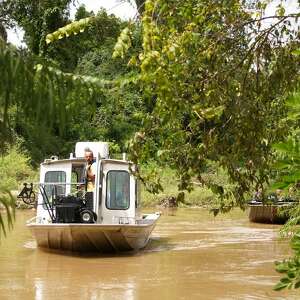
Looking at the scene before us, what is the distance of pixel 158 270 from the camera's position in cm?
1173

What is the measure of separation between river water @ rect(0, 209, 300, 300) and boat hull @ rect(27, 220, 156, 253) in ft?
0.64

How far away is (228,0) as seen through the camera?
19.6ft

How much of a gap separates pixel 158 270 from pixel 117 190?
2.31 meters

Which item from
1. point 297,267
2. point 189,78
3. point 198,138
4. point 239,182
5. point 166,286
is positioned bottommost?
point 166,286

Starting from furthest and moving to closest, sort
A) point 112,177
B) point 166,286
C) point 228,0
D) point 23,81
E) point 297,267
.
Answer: point 112,177
point 166,286
point 228,0
point 297,267
point 23,81

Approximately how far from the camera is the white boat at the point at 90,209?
12586 mm

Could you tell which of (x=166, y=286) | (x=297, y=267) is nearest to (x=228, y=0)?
(x=297, y=267)

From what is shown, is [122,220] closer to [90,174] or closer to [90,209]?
[90,209]

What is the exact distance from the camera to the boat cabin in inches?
501

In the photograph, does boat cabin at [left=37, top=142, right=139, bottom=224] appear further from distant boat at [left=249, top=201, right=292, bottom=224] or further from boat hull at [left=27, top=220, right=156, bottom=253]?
distant boat at [left=249, top=201, right=292, bottom=224]

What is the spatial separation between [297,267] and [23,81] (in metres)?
1.96

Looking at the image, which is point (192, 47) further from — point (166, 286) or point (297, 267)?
point (166, 286)

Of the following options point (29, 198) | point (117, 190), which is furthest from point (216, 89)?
point (29, 198)

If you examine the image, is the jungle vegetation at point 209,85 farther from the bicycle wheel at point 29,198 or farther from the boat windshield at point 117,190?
the bicycle wheel at point 29,198
